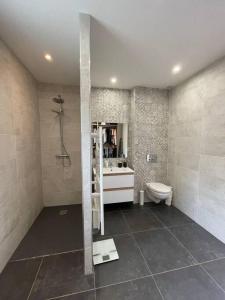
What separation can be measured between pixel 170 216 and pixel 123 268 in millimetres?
1419

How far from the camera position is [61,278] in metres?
1.45

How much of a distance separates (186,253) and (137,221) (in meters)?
0.85

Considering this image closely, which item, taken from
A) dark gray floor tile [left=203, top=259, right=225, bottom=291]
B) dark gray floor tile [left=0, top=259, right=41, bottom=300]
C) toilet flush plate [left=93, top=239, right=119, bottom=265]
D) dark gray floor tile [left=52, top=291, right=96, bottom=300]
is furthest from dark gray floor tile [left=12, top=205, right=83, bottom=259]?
dark gray floor tile [left=203, top=259, right=225, bottom=291]

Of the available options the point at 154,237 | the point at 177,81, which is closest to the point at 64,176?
the point at 154,237

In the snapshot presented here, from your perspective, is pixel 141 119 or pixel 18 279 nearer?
pixel 18 279

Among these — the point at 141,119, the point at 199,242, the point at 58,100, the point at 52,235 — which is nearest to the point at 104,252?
the point at 52,235

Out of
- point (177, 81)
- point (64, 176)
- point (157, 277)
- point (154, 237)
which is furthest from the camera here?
point (64, 176)

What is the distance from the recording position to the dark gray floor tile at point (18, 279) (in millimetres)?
1302

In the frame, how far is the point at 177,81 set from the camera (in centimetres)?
271

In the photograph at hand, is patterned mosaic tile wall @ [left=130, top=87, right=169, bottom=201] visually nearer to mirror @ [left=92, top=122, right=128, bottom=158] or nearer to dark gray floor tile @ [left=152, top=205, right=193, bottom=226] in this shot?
mirror @ [left=92, top=122, right=128, bottom=158]

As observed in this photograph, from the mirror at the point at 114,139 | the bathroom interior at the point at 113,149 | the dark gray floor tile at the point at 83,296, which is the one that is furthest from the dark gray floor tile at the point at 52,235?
the mirror at the point at 114,139

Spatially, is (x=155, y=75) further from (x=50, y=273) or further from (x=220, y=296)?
(x=50, y=273)

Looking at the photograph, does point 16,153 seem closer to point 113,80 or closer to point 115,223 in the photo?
point 115,223

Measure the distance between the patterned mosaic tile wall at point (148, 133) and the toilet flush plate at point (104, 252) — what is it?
4.56 ft
